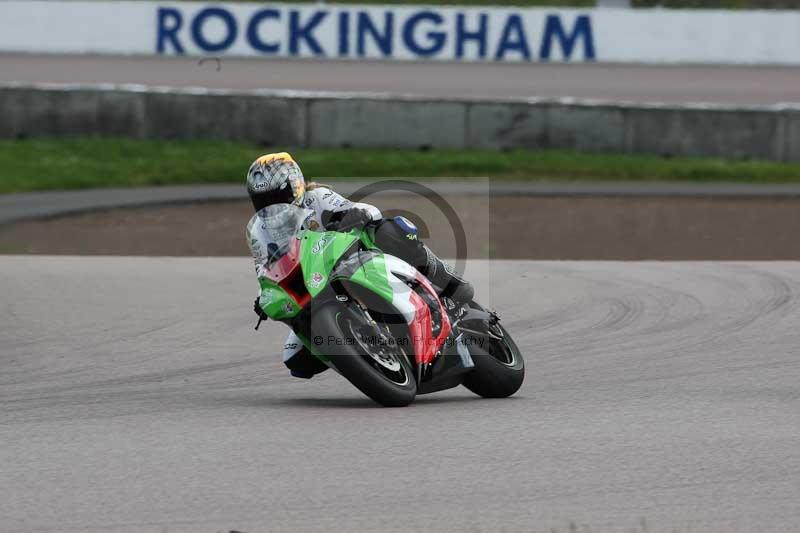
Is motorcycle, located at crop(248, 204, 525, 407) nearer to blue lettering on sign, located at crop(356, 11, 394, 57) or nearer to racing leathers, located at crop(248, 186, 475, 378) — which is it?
racing leathers, located at crop(248, 186, 475, 378)

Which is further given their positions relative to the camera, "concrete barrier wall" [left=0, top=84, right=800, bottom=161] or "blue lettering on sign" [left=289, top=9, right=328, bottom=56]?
"blue lettering on sign" [left=289, top=9, right=328, bottom=56]

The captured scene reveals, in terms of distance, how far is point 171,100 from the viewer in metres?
19.2

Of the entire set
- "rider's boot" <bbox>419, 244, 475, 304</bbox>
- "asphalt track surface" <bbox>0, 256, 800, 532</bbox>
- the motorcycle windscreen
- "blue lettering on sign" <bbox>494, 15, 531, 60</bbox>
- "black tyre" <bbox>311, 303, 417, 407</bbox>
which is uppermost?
"blue lettering on sign" <bbox>494, 15, 531, 60</bbox>

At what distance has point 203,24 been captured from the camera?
69.5ft

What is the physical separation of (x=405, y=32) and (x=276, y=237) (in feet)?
49.8

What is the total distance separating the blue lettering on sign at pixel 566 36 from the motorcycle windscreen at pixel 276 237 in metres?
15.2

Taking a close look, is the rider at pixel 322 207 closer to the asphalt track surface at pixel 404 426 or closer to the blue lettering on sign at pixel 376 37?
the asphalt track surface at pixel 404 426

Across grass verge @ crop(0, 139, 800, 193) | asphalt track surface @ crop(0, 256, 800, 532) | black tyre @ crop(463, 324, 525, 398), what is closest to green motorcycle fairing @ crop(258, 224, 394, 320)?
asphalt track surface @ crop(0, 256, 800, 532)

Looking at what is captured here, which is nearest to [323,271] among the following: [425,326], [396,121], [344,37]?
[425,326]

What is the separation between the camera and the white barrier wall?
2116 centimetres

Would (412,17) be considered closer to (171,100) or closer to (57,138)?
(171,100)

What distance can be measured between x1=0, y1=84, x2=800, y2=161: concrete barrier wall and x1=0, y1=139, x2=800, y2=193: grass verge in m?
0.16

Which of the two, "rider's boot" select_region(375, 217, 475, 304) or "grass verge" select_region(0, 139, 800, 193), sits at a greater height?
"rider's boot" select_region(375, 217, 475, 304)

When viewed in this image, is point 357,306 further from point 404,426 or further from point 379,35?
point 379,35
